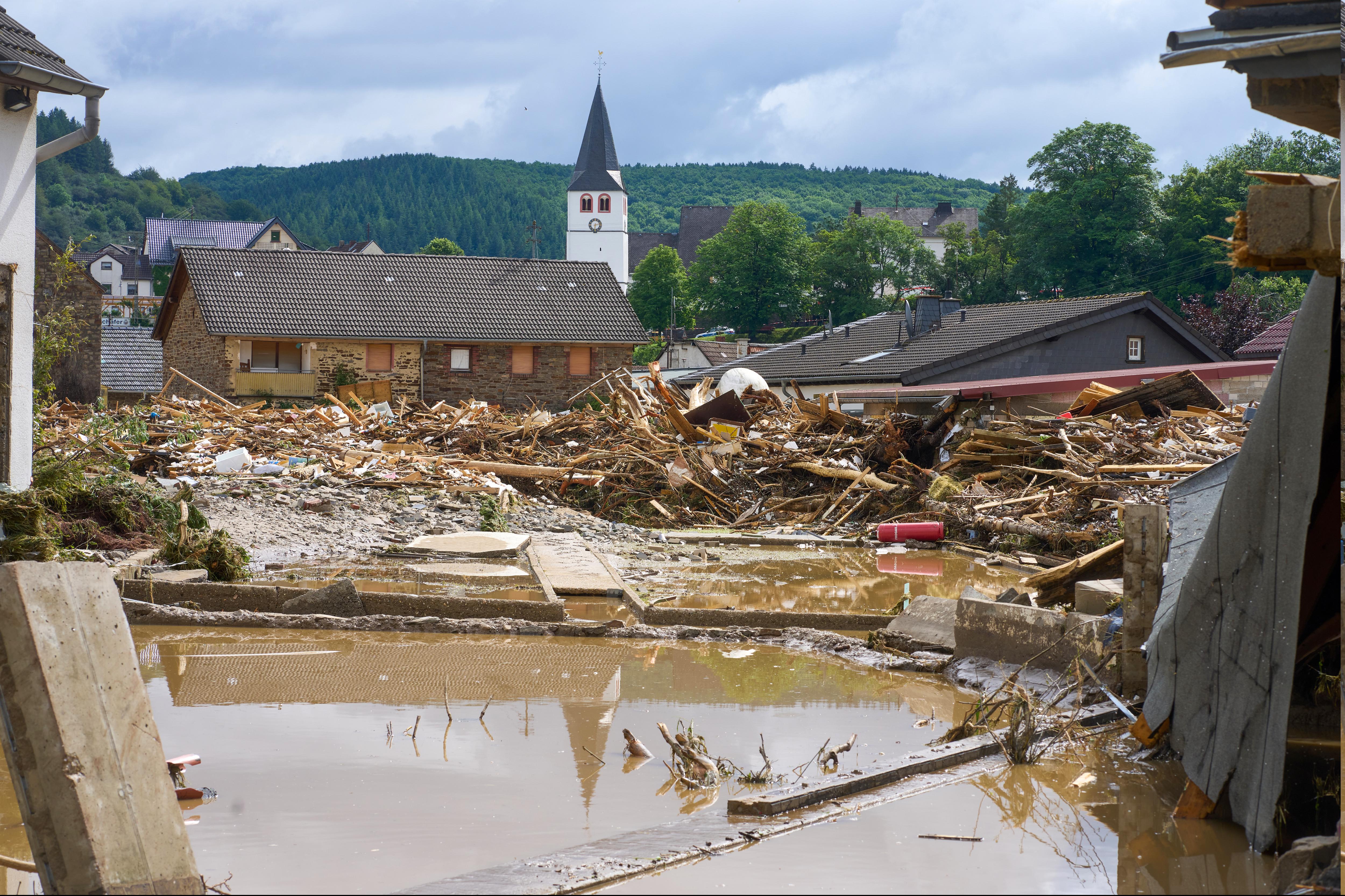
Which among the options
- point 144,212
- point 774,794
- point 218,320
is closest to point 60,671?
point 774,794

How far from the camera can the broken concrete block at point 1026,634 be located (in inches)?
287

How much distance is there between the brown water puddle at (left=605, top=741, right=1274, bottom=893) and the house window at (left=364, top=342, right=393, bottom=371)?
36.3 meters

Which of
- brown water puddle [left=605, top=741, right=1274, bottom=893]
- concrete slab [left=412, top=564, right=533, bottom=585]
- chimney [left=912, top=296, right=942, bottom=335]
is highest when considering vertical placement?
chimney [left=912, top=296, right=942, bottom=335]

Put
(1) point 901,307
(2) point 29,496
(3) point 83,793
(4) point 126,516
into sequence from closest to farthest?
(3) point 83,793 < (2) point 29,496 < (4) point 126,516 < (1) point 901,307

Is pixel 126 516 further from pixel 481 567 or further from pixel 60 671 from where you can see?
pixel 60 671

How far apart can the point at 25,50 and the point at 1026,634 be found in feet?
36.2

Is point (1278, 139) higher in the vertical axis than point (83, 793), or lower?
higher

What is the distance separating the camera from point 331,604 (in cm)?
986

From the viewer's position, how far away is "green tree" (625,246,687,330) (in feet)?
290

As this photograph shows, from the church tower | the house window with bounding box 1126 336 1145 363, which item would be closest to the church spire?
the church tower

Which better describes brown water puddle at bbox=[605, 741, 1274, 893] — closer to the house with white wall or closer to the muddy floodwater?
the muddy floodwater

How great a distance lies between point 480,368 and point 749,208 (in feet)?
170

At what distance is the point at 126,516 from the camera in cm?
1256

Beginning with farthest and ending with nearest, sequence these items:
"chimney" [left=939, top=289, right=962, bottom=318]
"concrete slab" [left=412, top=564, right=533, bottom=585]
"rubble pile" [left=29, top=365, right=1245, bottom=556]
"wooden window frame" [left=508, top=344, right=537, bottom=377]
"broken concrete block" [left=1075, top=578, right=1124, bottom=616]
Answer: "wooden window frame" [left=508, top=344, right=537, bottom=377], "chimney" [left=939, top=289, right=962, bottom=318], "rubble pile" [left=29, top=365, right=1245, bottom=556], "concrete slab" [left=412, top=564, right=533, bottom=585], "broken concrete block" [left=1075, top=578, right=1124, bottom=616]
